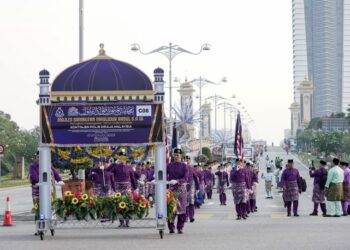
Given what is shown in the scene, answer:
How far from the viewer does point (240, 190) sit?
26359mm

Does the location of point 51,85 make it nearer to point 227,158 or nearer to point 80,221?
point 80,221

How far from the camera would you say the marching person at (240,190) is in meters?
26.0

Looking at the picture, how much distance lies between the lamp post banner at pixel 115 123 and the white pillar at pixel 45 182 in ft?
0.81

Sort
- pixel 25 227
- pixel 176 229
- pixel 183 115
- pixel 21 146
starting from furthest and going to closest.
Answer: pixel 183 115
pixel 21 146
pixel 25 227
pixel 176 229

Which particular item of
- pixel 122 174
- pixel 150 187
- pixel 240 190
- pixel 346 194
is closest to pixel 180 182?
pixel 122 174

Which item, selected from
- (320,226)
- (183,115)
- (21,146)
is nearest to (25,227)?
(320,226)

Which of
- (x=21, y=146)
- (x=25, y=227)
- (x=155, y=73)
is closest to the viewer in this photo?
(x=155, y=73)

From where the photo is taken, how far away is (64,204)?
768 inches

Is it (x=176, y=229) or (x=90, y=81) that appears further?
(x=176, y=229)

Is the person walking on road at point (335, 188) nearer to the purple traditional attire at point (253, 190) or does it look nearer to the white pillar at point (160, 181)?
the purple traditional attire at point (253, 190)

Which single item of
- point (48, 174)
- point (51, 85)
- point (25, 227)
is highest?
point (51, 85)

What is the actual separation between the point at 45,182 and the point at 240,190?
Result: 28.1 ft

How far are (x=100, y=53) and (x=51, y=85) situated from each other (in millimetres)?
1284

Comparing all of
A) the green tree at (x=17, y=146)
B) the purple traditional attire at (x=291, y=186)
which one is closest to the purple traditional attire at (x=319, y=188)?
the purple traditional attire at (x=291, y=186)
